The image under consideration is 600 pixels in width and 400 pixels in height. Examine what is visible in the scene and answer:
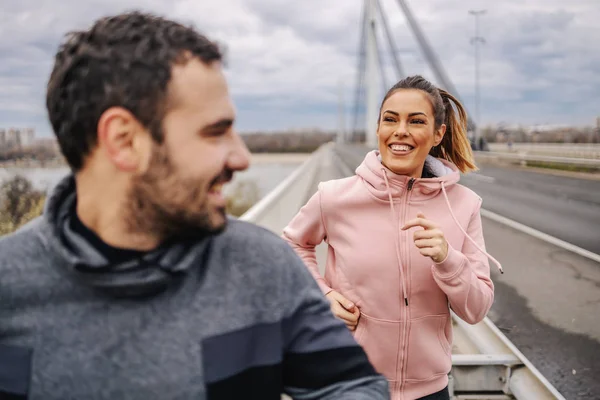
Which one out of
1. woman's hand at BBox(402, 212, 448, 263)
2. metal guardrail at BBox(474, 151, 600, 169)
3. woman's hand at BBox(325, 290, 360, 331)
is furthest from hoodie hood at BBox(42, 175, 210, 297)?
metal guardrail at BBox(474, 151, 600, 169)

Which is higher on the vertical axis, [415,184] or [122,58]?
[122,58]

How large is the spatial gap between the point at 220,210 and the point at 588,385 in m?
3.91

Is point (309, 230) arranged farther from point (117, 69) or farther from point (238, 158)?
point (117, 69)

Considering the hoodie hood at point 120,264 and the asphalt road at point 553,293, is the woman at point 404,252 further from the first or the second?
the asphalt road at point 553,293

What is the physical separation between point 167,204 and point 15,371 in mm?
362

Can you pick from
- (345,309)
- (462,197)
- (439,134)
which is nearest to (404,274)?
(345,309)

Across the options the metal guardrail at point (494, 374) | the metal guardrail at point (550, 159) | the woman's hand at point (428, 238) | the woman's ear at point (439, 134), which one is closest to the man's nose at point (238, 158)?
the woman's hand at point (428, 238)

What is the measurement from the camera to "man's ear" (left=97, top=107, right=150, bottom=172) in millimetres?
1041

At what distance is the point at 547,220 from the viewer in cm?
1222

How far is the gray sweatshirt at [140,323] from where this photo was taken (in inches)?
40.1

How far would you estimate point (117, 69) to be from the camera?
1.03 metres

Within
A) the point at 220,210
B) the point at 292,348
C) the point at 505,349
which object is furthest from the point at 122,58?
the point at 505,349

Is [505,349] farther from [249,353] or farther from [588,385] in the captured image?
[249,353]

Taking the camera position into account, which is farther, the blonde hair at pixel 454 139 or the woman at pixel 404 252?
the blonde hair at pixel 454 139
